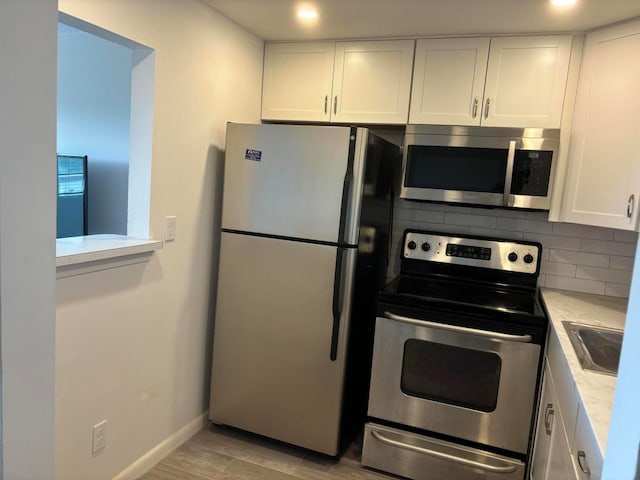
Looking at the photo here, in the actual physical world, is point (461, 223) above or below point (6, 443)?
above

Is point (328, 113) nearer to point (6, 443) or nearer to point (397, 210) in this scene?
point (397, 210)

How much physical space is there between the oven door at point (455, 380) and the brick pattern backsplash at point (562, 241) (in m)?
0.74

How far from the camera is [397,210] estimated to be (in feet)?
9.25

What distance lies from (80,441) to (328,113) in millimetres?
1988

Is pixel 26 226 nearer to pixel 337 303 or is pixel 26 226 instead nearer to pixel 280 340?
pixel 337 303

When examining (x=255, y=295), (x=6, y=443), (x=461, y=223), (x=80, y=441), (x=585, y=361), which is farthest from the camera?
(x=461, y=223)

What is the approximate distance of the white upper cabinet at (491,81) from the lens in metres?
2.24

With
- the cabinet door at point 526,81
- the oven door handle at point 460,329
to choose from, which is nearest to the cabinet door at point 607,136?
the cabinet door at point 526,81

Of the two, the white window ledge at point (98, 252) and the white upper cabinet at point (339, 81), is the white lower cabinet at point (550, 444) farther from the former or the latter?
the white window ledge at point (98, 252)

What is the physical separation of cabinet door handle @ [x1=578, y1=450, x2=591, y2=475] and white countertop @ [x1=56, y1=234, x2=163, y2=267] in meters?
1.63

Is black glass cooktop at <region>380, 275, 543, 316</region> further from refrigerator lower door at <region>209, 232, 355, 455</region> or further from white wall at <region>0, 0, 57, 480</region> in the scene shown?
white wall at <region>0, 0, 57, 480</region>

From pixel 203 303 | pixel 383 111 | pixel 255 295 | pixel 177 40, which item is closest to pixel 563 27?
pixel 383 111

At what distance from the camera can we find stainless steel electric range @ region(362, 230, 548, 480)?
203 cm

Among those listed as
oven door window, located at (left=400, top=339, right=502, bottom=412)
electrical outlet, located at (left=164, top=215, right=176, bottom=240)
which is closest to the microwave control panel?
oven door window, located at (left=400, top=339, right=502, bottom=412)
